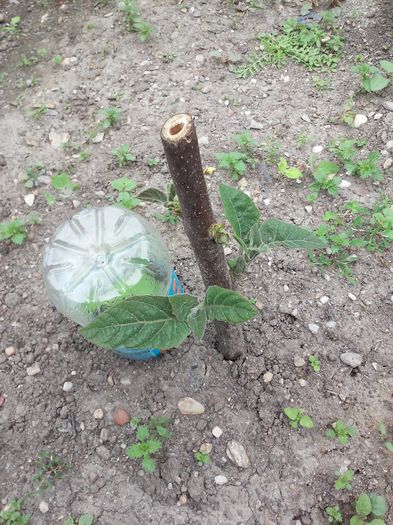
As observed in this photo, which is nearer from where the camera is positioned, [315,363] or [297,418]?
[297,418]

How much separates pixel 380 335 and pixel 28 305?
1.54m

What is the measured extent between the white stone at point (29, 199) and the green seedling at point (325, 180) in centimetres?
141

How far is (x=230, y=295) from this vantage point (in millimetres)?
1284

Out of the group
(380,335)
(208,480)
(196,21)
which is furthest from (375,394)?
(196,21)

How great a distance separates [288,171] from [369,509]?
152 cm

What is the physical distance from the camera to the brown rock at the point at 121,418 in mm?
1970

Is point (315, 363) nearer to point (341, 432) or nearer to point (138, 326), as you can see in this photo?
point (341, 432)

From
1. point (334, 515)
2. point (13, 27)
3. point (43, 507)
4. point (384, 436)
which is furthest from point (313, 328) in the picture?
point (13, 27)

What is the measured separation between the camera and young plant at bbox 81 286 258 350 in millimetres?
1294

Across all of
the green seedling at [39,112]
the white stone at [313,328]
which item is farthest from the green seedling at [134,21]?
the white stone at [313,328]

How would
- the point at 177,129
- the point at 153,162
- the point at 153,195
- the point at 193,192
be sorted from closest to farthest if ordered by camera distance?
the point at 177,129
the point at 193,192
the point at 153,195
the point at 153,162

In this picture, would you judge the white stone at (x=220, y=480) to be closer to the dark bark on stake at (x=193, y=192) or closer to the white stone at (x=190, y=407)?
the white stone at (x=190, y=407)

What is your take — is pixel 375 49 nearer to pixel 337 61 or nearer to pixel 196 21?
pixel 337 61

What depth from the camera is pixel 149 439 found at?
6.30ft
